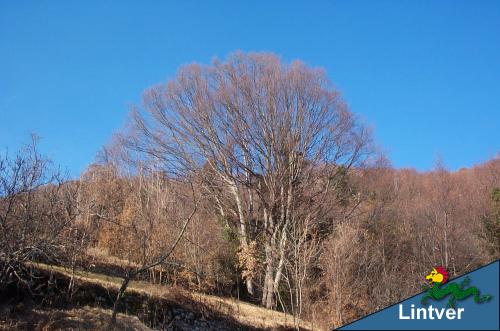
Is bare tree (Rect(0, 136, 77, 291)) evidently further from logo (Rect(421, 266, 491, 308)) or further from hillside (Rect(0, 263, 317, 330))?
logo (Rect(421, 266, 491, 308))

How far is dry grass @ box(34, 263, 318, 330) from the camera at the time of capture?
12.4m

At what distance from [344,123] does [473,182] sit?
12711 mm

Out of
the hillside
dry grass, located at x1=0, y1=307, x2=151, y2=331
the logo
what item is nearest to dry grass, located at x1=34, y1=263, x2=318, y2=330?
the hillside

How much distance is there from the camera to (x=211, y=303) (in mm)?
14797

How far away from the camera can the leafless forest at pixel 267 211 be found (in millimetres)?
15352

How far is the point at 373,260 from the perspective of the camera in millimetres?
18719

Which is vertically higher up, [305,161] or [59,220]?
[305,161]

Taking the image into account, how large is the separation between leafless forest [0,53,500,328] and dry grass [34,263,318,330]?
68 cm

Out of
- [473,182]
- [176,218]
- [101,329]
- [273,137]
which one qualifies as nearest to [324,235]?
[273,137]

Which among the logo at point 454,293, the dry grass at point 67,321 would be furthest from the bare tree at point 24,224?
the logo at point 454,293

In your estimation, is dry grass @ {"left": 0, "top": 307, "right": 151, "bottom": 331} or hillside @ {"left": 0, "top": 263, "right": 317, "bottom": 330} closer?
dry grass @ {"left": 0, "top": 307, "right": 151, "bottom": 331}

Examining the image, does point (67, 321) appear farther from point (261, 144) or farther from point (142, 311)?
point (261, 144)

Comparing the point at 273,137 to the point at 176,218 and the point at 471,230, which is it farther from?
the point at 471,230

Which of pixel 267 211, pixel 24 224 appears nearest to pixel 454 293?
pixel 24 224
